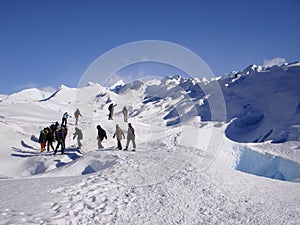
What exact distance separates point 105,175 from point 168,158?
339 cm

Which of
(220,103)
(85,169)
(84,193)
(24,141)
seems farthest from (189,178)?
A: (220,103)

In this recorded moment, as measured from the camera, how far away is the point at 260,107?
57375mm

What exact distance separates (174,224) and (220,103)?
6702cm

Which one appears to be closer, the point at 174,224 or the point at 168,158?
the point at 174,224

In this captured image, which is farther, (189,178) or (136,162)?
(136,162)

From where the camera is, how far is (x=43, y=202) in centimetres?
839

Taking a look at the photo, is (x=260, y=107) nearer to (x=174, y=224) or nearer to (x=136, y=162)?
(x=136, y=162)

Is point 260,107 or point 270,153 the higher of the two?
point 260,107

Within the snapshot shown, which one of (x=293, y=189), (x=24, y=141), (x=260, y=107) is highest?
(x=260, y=107)

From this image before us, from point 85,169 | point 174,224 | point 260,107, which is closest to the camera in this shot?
point 174,224

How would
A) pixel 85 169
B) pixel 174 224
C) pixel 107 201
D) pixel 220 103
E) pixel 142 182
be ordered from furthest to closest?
pixel 220 103 < pixel 85 169 < pixel 142 182 < pixel 107 201 < pixel 174 224

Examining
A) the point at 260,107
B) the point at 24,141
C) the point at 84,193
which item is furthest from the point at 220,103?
the point at 84,193

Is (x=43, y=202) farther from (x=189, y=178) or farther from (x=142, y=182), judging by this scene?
(x=189, y=178)

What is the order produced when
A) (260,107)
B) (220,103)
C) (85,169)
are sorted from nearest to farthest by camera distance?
1. (85,169)
2. (260,107)
3. (220,103)
